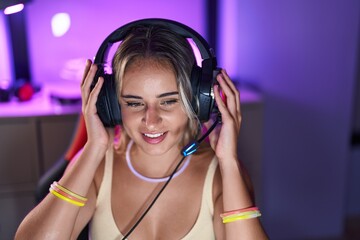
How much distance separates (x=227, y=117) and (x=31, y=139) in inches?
46.3

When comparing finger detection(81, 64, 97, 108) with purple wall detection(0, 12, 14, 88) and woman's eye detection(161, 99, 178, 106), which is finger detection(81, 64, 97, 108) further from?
purple wall detection(0, 12, 14, 88)

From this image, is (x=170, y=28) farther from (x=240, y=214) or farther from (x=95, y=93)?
(x=240, y=214)

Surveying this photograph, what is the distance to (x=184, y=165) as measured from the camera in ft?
4.40

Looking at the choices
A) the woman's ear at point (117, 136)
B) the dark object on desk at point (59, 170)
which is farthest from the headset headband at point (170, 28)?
the dark object on desk at point (59, 170)

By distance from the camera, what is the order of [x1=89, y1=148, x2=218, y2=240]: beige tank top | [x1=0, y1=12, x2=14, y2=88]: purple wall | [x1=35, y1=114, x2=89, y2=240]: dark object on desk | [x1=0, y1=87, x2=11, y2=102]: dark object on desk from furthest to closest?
[x1=0, y1=12, x2=14, y2=88]: purple wall
[x1=0, y1=87, x2=11, y2=102]: dark object on desk
[x1=35, y1=114, x2=89, y2=240]: dark object on desk
[x1=89, y1=148, x2=218, y2=240]: beige tank top

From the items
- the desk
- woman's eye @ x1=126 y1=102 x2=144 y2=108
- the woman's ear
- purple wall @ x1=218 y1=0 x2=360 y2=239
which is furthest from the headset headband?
purple wall @ x1=218 y1=0 x2=360 y2=239

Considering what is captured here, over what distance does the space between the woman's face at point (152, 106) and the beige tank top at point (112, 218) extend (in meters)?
0.17

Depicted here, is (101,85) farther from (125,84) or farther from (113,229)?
(113,229)

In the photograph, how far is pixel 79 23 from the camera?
2.34 metres

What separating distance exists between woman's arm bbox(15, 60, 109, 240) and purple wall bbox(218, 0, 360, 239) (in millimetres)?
1188

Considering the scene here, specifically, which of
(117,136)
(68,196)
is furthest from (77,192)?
(117,136)

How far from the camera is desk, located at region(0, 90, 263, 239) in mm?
2039

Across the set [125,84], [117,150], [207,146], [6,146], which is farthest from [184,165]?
[6,146]

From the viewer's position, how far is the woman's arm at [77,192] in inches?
46.1
